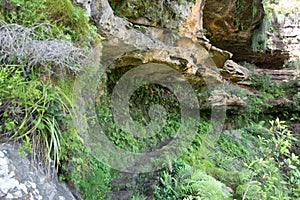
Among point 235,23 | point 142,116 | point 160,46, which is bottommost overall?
point 142,116

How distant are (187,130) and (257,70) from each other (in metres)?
5.11

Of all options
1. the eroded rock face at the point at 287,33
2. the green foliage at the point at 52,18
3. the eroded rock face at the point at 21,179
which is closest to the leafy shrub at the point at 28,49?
the green foliage at the point at 52,18

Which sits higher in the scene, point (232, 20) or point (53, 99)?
point (232, 20)

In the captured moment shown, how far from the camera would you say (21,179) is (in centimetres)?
152

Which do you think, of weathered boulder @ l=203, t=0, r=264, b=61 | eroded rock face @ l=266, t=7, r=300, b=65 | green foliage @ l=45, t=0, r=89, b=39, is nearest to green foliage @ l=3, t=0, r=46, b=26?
green foliage @ l=45, t=0, r=89, b=39

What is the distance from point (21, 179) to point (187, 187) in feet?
7.17

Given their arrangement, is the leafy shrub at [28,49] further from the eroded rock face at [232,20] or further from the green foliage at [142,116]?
the eroded rock face at [232,20]

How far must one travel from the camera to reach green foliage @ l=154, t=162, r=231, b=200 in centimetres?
292

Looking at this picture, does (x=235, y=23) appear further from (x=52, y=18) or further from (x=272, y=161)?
(x=52, y=18)

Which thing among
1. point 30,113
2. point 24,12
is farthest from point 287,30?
point 30,113

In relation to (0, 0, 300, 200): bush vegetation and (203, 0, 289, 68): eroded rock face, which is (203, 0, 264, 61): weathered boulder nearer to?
(203, 0, 289, 68): eroded rock face

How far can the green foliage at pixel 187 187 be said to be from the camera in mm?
2920

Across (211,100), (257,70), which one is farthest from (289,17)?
(211,100)

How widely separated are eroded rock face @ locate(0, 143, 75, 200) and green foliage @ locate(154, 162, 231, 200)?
65.8 inches
